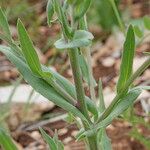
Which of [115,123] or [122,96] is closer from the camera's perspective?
[122,96]

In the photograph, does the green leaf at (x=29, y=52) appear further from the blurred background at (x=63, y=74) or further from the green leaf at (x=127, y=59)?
the blurred background at (x=63, y=74)

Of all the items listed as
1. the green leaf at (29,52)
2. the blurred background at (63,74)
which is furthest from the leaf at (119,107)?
the blurred background at (63,74)

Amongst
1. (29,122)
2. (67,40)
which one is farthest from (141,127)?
(67,40)

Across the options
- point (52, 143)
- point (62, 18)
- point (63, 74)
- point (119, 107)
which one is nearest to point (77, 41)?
point (62, 18)

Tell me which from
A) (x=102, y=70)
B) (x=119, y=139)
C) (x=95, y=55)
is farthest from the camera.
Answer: (x=95, y=55)

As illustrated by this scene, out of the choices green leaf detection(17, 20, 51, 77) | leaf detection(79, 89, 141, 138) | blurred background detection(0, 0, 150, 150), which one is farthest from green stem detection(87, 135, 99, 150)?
blurred background detection(0, 0, 150, 150)

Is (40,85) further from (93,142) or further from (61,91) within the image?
(93,142)

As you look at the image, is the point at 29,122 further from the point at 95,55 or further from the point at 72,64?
the point at 72,64
